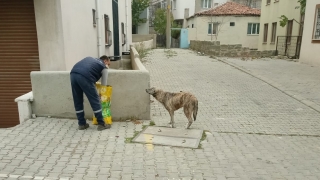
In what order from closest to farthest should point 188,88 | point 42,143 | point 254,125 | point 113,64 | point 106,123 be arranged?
1. point 42,143
2. point 106,123
3. point 254,125
4. point 188,88
5. point 113,64

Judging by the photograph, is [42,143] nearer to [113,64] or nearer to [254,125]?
[254,125]

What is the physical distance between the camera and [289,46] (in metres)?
18.8

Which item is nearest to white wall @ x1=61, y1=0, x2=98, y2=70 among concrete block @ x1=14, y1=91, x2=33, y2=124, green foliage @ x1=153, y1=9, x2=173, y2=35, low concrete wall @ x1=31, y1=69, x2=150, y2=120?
low concrete wall @ x1=31, y1=69, x2=150, y2=120

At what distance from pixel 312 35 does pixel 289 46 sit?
503 centimetres

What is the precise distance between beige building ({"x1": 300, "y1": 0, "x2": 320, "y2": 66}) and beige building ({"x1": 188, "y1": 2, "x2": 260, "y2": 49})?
15657mm

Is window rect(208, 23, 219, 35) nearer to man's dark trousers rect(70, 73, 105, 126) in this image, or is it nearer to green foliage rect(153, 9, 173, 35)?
green foliage rect(153, 9, 173, 35)

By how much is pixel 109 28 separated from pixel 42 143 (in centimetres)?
931

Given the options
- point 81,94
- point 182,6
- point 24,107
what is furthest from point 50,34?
point 182,6

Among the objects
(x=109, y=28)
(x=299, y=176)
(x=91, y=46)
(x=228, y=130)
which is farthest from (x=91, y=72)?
(x=109, y=28)

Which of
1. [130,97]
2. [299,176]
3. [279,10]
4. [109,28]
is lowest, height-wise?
[299,176]

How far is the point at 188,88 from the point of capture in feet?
28.7

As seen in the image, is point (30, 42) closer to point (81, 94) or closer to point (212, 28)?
point (81, 94)

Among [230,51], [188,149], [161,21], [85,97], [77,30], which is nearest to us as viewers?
[188,149]

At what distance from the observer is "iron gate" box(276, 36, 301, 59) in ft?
58.2
